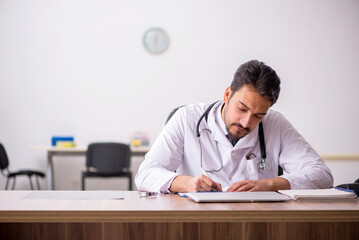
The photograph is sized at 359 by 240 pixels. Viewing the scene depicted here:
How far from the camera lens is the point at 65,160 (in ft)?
19.0

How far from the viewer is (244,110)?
1.79m

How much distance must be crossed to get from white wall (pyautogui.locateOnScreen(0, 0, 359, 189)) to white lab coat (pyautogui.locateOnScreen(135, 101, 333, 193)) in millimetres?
3754

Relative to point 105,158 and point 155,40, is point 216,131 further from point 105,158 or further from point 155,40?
point 155,40

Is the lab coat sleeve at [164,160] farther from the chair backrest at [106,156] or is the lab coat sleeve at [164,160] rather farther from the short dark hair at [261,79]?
the chair backrest at [106,156]

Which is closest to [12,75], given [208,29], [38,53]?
[38,53]

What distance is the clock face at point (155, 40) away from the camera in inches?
228

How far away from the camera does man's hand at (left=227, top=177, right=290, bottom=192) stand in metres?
1.55

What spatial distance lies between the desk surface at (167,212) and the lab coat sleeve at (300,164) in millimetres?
463

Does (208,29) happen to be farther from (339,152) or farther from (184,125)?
(184,125)

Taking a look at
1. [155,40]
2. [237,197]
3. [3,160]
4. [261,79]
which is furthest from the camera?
[155,40]

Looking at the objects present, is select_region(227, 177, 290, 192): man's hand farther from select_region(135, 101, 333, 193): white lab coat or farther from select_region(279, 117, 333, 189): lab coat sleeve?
select_region(135, 101, 333, 193): white lab coat

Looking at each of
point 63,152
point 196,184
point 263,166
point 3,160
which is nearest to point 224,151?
point 263,166

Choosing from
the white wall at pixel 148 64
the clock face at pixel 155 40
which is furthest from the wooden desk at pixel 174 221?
the clock face at pixel 155 40

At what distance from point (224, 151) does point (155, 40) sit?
13.3ft
